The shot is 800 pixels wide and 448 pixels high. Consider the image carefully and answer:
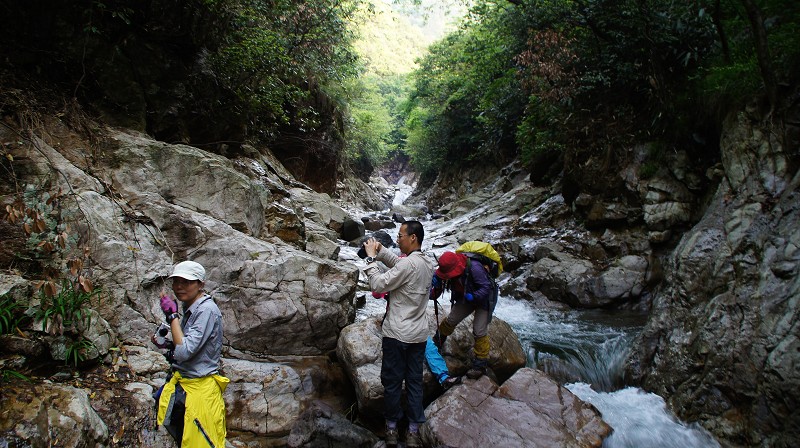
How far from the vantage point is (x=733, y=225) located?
20.4 ft

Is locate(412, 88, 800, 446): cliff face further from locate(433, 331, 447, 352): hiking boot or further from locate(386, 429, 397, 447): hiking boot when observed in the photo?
locate(386, 429, 397, 447): hiking boot

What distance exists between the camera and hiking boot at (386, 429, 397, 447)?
4.12 metres

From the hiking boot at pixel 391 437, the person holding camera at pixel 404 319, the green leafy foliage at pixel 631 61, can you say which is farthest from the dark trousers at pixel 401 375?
the green leafy foliage at pixel 631 61

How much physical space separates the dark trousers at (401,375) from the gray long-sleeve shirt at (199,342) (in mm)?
1751

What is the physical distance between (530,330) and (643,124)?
698cm

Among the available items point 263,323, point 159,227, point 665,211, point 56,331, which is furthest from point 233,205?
point 665,211

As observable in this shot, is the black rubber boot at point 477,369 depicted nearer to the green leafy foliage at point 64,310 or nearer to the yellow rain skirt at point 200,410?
the yellow rain skirt at point 200,410

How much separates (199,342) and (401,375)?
212cm

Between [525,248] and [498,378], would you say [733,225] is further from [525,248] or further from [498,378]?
[525,248]

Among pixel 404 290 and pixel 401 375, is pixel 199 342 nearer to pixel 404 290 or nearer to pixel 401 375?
pixel 404 290

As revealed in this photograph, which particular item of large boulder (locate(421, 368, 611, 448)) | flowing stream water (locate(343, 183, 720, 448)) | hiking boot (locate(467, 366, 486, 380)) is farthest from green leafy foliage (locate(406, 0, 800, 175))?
hiking boot (locate(467, 366, 486, 380))

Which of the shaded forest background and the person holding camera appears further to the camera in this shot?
the shaded forest background

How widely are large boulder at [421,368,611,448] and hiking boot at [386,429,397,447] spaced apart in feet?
1.09

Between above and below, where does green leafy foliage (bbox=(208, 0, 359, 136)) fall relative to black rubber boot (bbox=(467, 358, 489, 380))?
above
